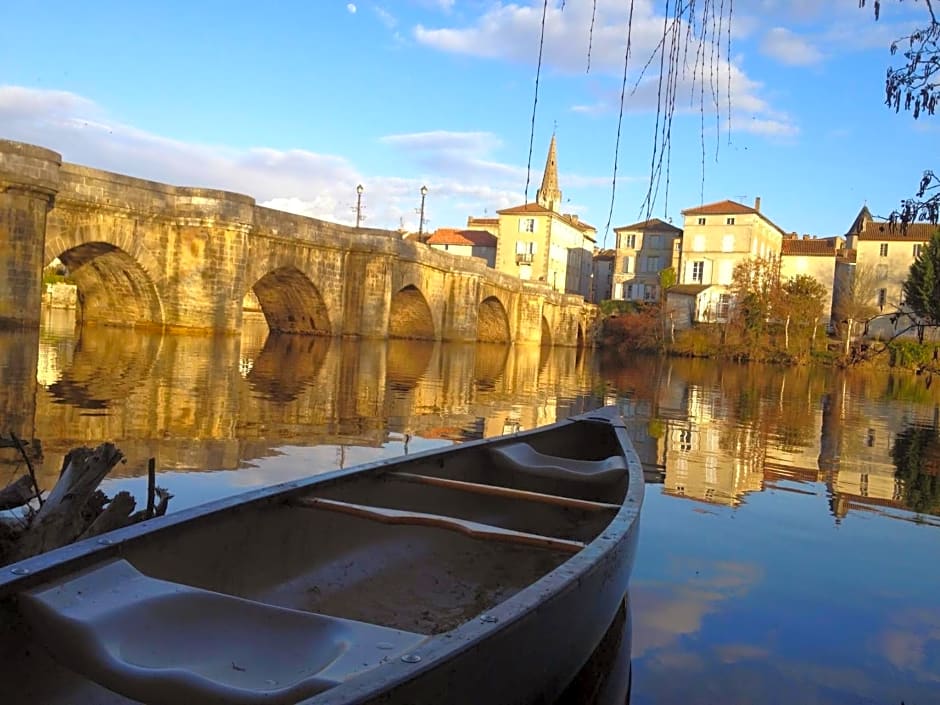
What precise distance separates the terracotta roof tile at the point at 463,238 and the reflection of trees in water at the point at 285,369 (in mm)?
44788

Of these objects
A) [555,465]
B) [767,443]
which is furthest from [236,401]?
[767,443]

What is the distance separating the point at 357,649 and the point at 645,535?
151 inches

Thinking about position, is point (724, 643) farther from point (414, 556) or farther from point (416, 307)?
point (416, 307)

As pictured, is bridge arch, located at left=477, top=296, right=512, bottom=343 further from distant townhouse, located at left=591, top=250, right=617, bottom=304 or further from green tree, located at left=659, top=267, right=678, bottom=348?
distant townhouse, located at left=591, top=250, right=617, bottom=304

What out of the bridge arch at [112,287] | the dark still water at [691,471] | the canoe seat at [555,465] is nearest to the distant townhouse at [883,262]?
the dark still water at [691,471]

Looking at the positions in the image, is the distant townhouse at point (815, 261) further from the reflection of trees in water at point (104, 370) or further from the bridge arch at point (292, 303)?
the reflection of trees in water at point (104, 370)

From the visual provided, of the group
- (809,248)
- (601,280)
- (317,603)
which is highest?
(809,248)

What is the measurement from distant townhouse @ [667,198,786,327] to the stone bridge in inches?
888

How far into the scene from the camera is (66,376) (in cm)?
1181

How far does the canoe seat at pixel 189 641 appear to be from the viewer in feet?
6.32

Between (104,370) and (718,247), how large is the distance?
50504 millimetres

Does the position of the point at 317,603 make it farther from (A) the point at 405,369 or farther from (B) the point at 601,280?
(B) the point at 601,280

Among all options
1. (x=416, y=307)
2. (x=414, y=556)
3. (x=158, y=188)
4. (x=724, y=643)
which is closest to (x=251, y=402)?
(x=414, y=556)

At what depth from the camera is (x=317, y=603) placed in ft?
11.2
